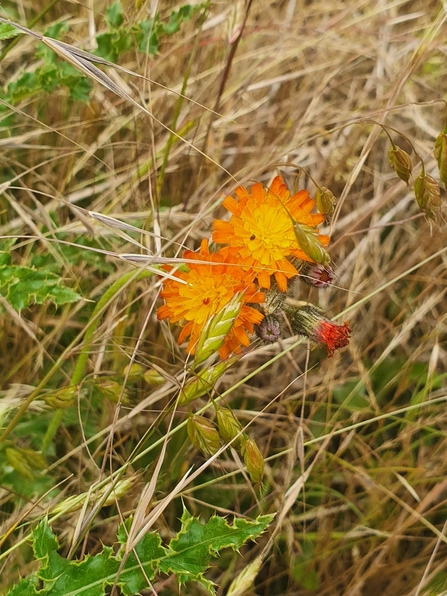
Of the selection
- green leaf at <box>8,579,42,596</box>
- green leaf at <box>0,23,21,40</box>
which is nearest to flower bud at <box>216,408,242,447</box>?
green leaf at <box>8,579,42,596</box>

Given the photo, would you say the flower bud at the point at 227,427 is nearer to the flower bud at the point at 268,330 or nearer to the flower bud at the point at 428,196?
the flower bud at the point at 268,330

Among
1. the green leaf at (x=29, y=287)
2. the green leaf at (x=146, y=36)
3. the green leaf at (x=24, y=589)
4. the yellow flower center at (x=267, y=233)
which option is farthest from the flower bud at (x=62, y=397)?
the green leaf at (x=146, y=36)

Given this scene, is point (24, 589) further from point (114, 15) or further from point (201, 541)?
point (114, 15)

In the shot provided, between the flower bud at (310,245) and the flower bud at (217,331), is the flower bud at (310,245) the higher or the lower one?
the higher one

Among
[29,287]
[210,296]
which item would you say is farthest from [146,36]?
[210,296]

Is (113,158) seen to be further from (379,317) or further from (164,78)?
(379,317)

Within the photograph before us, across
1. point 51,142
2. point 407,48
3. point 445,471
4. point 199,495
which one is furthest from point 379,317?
point 51,142
